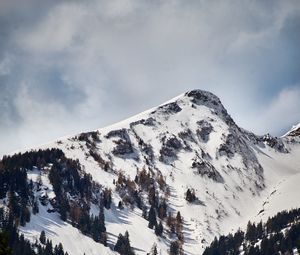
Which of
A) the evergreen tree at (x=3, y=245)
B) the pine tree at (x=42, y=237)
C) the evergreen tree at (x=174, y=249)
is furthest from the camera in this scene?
the evergreen tree at (x=174, y=249)

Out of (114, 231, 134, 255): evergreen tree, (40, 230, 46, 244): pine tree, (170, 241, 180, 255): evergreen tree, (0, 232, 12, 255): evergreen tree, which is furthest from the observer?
(170, 241, 180, 255): evergreen tree

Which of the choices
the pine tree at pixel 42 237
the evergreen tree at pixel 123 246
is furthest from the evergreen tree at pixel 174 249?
the pine tree at pixel 42 237

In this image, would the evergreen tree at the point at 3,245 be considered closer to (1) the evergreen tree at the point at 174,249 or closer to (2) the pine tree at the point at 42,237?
(2) the pine tree at the point at 42,237

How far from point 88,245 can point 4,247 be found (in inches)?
5590

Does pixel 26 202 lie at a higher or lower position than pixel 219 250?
higher

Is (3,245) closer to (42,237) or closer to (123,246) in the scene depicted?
(42,237)

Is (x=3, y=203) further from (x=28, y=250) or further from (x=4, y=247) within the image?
(x=4, y=247)

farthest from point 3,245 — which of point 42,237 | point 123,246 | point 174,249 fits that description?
point 174,249

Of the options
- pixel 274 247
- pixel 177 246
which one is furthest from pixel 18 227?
pixel 274 247

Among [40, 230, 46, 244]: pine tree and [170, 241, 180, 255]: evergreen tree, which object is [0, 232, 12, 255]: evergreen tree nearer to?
[40, 230, 46, 244]: pine tree

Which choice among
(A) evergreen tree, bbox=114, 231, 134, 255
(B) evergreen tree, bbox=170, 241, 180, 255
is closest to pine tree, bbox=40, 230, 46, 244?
(A) evergreen tree, bbox=114, 231, 134, 255

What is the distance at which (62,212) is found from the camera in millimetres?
Answer: 199000

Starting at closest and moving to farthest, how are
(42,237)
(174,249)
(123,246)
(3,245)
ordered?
(3,245)
(42,237)
(123,246)
(174,249)

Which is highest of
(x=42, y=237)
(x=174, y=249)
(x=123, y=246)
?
(x=42, y=237)
